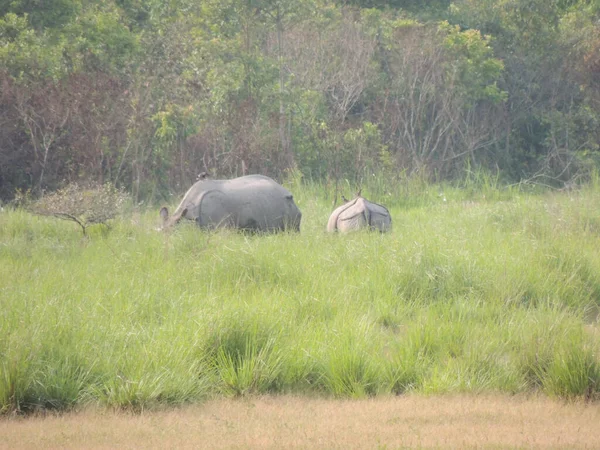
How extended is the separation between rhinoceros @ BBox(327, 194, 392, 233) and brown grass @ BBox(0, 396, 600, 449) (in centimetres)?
468

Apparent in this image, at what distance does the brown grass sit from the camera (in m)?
4.50

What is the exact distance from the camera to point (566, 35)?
21.0m

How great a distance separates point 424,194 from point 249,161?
305 centimetres

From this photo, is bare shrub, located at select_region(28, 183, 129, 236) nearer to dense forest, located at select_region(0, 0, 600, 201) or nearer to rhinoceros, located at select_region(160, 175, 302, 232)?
rhinoceros, located at select_region(160, 175, 302, 232)

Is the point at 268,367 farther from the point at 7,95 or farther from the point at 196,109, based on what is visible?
the point at 196,109

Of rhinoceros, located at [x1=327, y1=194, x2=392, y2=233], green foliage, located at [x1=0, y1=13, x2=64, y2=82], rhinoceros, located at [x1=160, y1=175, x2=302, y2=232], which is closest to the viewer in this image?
rhinoceros, located at [x1=160, y1=175, x2=302, y2=232]

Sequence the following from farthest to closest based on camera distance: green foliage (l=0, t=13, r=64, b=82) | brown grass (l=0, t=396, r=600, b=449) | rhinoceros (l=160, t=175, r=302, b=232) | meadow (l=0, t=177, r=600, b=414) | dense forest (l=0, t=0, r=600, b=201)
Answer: green foliage (l=0, t=13, r=64, b=82) → dense forest (l=0, t=0, r=600, b=201) → rhinoceros (l=160, t=175, r=302, b=232) → meadow (l=0, t=177, r=600, b=414) → brown grass (l=0, t=396, r=600, b=449)

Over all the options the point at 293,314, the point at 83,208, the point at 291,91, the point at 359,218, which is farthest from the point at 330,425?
the point at 291,91

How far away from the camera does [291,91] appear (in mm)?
16844

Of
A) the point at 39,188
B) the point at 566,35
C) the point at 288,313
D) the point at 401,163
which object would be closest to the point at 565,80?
the point at 566,35

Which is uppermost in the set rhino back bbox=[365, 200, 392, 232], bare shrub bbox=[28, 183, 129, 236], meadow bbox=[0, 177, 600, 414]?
meadow bbox=[0, 177, 600, 414]

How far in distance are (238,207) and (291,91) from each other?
725 centimetres

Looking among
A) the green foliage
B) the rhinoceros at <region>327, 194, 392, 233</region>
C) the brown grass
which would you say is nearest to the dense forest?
the green foliage

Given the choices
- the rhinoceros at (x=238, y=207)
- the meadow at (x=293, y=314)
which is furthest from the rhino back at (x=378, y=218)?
the rhinoceros at (x=238, y=207)
